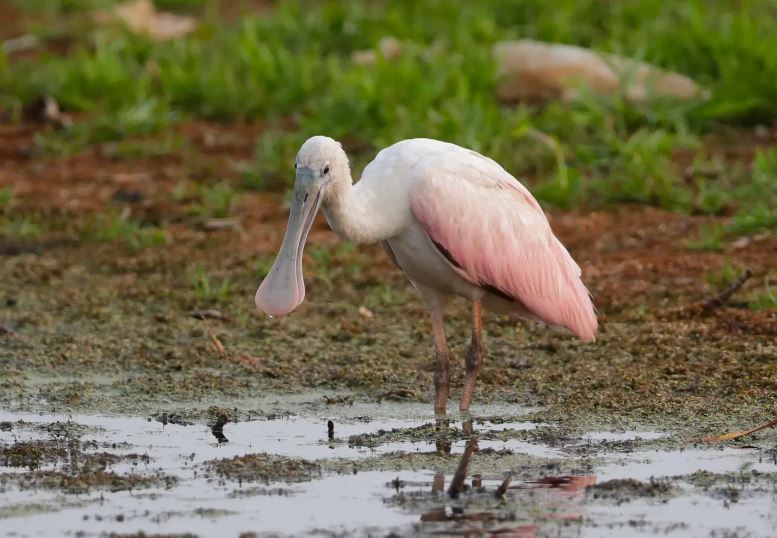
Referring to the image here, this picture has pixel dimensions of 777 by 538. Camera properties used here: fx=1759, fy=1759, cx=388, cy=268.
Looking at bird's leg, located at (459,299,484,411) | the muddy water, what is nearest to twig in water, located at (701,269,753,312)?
bird's leg, located at (459,299,484,411)

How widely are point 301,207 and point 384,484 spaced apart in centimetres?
141

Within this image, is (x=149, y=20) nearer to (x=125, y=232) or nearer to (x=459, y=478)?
(x=125, y=232)

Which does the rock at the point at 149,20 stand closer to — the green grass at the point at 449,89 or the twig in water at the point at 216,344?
the green grass at the point at 449,89

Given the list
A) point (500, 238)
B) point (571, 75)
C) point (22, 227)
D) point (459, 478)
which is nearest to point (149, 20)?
point (571, 75)

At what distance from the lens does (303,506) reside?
5477 millimetres

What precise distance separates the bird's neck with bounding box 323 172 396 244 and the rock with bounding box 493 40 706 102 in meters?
4.62

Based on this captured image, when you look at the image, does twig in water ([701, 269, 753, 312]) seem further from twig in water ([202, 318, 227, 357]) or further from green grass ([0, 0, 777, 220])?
twig in water ([202, 318, 227, 357])

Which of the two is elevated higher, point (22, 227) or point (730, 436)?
point (22, 227)

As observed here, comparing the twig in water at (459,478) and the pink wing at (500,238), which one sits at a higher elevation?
the pink wing at (500,238)

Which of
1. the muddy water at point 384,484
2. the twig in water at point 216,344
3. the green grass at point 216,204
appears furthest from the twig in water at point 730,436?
the green grass at point 216,204

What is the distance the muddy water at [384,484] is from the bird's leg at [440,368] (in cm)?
28

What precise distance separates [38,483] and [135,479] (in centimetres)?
31

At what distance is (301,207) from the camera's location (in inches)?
265

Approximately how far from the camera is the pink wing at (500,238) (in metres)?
6.88
